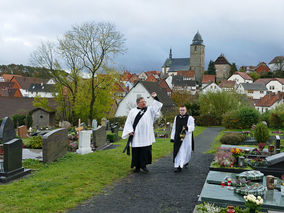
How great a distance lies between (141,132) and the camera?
819cm

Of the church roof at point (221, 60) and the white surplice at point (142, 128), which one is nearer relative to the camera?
the white surplice at point (142, 128)

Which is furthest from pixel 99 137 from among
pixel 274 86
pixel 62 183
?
pixel 274 86

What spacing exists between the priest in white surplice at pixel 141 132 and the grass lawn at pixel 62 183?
56 centimetres

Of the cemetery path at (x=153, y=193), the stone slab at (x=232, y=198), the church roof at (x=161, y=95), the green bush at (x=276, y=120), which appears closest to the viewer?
the stone slab at (x=232, y=198)

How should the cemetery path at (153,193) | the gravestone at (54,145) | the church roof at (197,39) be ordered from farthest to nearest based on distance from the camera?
the church roof at (197,39) < the gravestone at (54,145) < the cemetery path at (153,193)

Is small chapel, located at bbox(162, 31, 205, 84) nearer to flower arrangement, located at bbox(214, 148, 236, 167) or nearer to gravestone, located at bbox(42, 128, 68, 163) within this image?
gravestone, located at bbox(42, 128, 68, 163)

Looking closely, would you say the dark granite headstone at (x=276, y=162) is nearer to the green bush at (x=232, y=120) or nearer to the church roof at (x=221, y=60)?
the green bush at (x=232, y=120)

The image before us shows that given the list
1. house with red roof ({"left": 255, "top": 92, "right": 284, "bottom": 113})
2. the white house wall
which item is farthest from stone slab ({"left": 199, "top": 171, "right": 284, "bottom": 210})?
the white house wall

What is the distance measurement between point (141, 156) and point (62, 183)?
238cm

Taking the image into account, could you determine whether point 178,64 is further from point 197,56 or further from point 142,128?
point 142,128

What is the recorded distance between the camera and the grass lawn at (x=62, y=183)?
5559 mm

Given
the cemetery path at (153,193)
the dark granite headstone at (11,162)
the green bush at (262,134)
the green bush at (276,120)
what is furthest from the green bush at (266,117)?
the dark granite headstone at (11,162)

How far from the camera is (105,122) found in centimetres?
2688

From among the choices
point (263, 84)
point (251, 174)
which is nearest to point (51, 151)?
point (251, 174)
